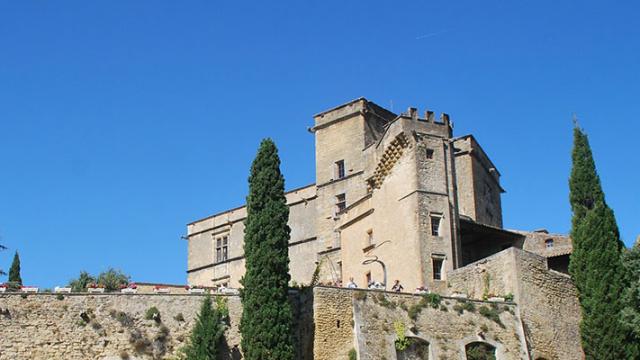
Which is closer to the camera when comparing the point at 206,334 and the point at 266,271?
the point at 266,271

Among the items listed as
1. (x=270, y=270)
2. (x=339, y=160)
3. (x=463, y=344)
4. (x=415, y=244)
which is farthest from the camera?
(x=339, y=160)

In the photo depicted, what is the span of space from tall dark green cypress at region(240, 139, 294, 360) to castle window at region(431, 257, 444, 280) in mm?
9538

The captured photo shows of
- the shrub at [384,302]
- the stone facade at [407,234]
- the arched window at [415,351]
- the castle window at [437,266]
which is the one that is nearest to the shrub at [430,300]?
the stone facade at [407,234]

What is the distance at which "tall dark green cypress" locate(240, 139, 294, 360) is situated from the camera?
1425 inches

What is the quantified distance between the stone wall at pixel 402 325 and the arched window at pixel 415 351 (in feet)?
0.13

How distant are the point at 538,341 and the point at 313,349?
9783 mm

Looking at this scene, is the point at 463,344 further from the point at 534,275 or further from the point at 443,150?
the point at 443,150

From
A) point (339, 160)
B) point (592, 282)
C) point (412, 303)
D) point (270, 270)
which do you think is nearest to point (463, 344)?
point (412, 303)

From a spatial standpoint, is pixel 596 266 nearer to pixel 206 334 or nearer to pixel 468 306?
pixel 468 306

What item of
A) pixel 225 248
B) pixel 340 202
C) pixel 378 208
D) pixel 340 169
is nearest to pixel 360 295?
pixel 378 208

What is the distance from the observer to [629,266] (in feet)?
132

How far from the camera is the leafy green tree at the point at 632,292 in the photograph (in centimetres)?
3875

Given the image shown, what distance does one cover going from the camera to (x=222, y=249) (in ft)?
211

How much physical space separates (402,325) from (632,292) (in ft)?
30.0
